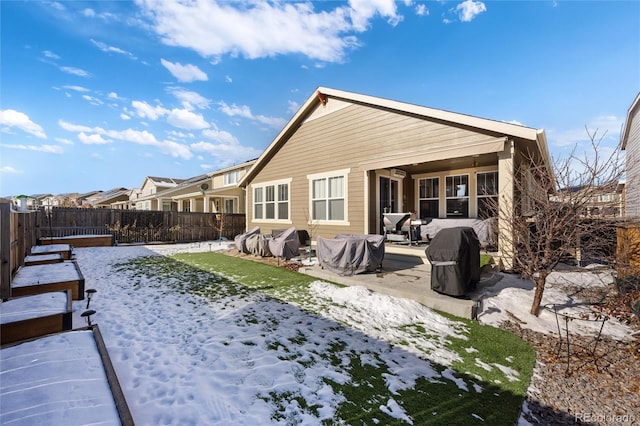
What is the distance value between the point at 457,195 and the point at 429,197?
1.03 metres

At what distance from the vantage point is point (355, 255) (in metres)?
6.65

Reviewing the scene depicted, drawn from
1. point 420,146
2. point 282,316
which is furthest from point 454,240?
point 420,146

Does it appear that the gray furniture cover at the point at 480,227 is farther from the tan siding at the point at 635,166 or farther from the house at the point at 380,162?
the tan siding at the point at 635,166

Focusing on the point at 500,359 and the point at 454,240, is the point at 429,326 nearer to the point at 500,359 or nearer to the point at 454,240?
the point at 500,359

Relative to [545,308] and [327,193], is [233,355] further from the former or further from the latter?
[327,193]

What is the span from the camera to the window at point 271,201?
1203 centimetres

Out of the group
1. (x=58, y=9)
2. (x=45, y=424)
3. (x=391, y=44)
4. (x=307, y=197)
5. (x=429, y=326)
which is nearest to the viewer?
(x=45, y=424)

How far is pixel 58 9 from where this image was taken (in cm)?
664

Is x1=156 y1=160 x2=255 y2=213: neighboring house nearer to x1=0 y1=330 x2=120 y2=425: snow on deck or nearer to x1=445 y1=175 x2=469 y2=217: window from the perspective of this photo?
x1=445 y1=175 x2=469 y2=217: window

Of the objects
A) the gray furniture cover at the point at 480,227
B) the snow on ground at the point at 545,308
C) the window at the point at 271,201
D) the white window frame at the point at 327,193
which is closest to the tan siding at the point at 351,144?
the white window frame at the point at 327,193

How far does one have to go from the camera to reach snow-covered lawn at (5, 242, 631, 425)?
2.38 m

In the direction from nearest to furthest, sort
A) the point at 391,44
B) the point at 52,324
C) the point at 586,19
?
the point at 52,324, the point at 586,19, the point at 391,44

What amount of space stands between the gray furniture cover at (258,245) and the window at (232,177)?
13904 mm

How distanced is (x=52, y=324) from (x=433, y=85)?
15.6 metres
